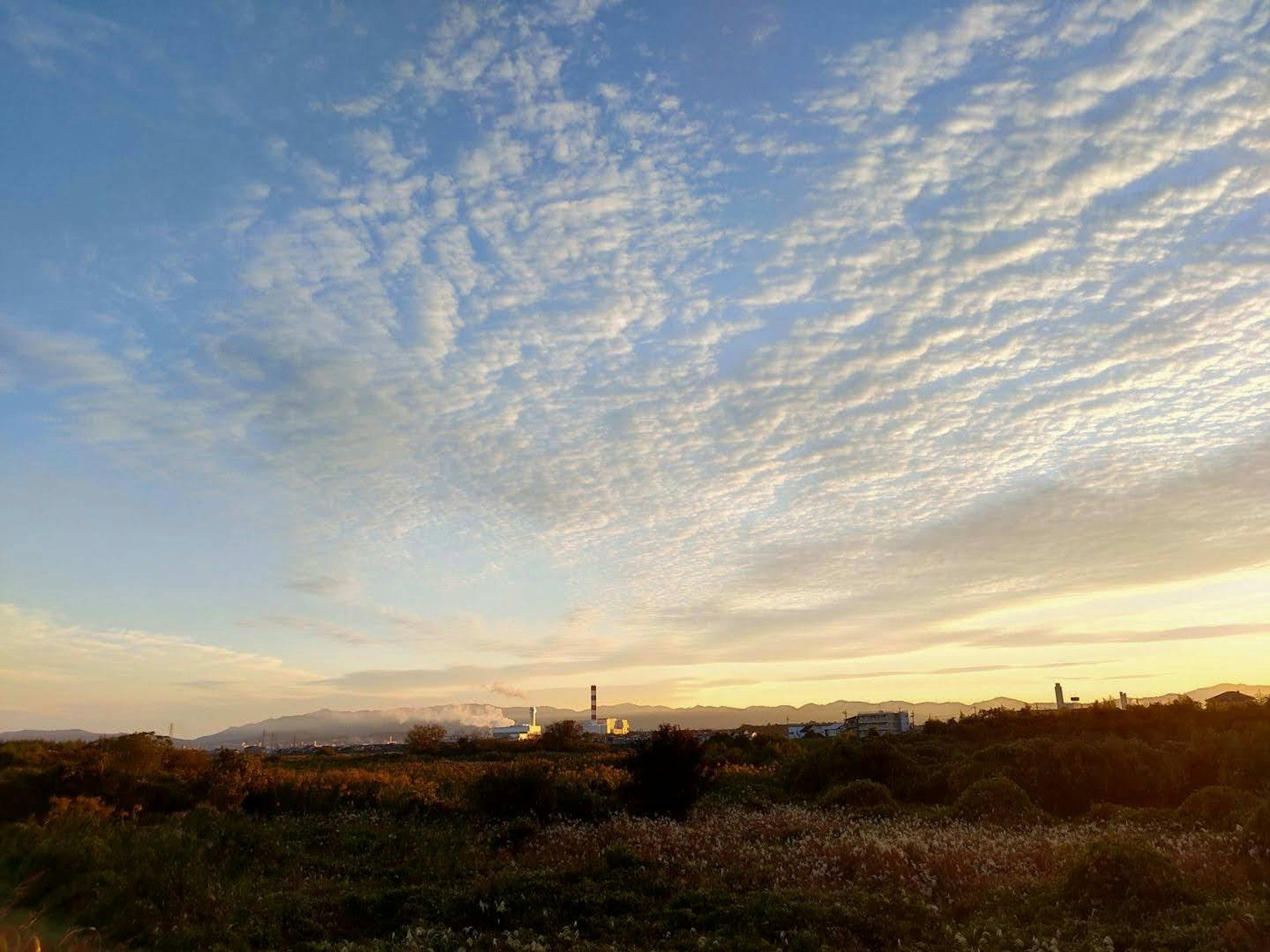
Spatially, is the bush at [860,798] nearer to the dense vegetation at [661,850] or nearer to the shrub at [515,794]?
the dense vegetation at [661,850]

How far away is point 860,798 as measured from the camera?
77.1 ft

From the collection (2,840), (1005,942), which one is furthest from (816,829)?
(2,840)

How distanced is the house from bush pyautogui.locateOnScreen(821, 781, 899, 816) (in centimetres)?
2419

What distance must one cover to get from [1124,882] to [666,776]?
12.3m

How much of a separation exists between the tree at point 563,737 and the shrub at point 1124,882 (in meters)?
48.3

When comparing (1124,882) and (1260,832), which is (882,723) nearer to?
(1260,832)

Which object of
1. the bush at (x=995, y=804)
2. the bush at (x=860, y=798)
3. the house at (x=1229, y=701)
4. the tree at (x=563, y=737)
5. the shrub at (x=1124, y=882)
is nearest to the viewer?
the shrub at (x=1124, y=882)

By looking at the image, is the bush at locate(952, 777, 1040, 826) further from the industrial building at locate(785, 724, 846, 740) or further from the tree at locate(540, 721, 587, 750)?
the industrial building at locate(785, 724, 846, 740)

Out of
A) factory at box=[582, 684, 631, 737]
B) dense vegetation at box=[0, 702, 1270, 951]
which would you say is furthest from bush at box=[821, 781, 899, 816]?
factory at box=[582, 684, 631, 737]

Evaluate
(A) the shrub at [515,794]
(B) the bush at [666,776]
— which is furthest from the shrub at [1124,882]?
(A) the shrub at [515,794]

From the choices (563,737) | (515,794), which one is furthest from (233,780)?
(563,737)

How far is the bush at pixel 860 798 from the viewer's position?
22.2 metres

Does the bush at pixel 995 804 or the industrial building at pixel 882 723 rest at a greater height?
the industrial building at pixel 882 723

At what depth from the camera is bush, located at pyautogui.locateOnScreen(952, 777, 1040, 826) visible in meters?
20.2
